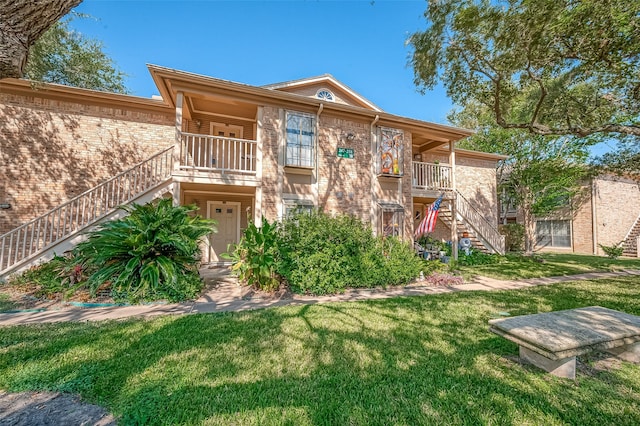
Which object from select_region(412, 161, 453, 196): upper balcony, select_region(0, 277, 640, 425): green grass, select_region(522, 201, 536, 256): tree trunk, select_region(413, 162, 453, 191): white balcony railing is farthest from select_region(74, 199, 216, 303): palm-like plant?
select_region(522, 201, 536, 256): tree trunk

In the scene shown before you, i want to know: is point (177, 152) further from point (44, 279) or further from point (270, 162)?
point (44, 279)

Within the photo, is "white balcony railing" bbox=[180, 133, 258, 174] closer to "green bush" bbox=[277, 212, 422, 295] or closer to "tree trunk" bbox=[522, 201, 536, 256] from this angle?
"green bush" bbox=[277, 212, 422, 295]

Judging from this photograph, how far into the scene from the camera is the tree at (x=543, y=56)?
5.71 metres

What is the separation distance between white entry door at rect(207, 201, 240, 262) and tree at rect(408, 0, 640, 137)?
8.59 metres

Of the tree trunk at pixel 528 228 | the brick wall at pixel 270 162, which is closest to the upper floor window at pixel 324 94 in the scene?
the brick wall at pixel 270 162

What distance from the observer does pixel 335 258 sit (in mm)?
6281

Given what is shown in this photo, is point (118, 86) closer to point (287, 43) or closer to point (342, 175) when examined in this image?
point (287, 43)

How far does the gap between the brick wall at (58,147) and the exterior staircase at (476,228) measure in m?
13.3

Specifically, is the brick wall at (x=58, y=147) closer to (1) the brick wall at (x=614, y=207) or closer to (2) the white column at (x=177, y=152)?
(2) the white column at (x=177, y=152)

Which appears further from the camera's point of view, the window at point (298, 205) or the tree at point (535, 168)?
the tree at point (535, 168)

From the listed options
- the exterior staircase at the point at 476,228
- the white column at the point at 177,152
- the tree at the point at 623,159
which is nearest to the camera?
the white column at the point at 177,152

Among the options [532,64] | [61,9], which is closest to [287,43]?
[532,64]

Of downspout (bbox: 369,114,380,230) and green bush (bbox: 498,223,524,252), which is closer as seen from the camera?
downspout (bbox: 369,114,380,230)

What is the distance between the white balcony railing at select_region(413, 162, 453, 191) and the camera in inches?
444
